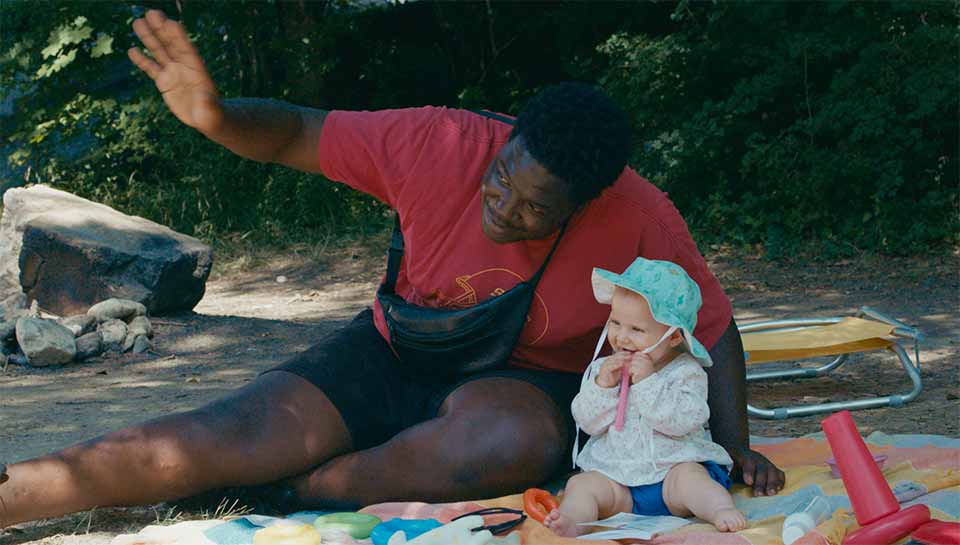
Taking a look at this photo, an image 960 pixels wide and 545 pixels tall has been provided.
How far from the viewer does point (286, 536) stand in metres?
2.65

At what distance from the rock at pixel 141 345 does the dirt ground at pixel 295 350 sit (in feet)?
0.26

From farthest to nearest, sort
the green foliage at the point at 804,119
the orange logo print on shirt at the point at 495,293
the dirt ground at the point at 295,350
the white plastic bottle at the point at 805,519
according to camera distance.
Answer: the green foliage at the point at 804,119 → the dirt ground at the point at 295,350 → the orange logo print on shirt at the point at 495,293 → the white plastic bottle at the point at 805,519

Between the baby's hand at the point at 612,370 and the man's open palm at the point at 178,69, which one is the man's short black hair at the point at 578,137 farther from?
the man's open palm at the point at 178,69

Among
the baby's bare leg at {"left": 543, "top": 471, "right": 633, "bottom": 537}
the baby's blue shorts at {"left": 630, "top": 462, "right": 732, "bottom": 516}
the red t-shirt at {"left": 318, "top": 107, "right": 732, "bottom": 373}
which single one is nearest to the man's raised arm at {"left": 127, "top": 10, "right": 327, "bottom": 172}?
the red t-shirt at {"left": 318, "top": 107, "right": 732, "bottom": 373}

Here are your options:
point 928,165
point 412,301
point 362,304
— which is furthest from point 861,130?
point 412,301

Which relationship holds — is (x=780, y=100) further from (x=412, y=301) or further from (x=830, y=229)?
(x=412, y=301)

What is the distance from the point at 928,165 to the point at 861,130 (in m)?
0.60

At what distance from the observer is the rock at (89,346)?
566 centimetres

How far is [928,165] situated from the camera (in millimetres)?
8414

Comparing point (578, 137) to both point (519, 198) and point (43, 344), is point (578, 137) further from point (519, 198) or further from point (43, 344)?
point (43, 344)

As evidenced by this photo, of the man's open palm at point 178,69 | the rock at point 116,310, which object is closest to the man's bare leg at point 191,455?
the man's open palm at point 178,69

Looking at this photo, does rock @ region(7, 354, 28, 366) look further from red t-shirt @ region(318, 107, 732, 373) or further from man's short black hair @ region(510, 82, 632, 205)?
man's short black hair @ region(510, 82, 632, 205)

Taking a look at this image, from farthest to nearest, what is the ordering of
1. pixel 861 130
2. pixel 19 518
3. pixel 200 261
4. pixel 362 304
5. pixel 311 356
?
1. pixel 861 130
2. pixel 362 304
3. pixel 200 261
4. pixel 311 356
5. pixel 19 518

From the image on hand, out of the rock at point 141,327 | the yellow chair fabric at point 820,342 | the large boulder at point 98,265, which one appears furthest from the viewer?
the large boulder at point 98,265
